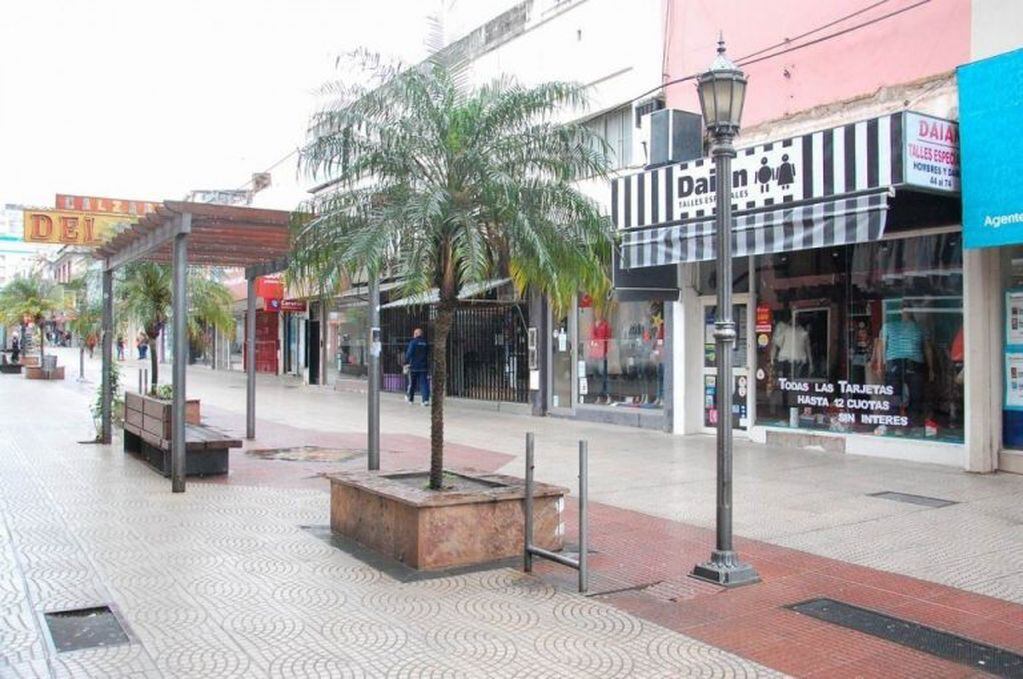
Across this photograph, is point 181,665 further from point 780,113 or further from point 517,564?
point 780,113

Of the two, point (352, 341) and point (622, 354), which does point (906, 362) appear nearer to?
point (622, 354)

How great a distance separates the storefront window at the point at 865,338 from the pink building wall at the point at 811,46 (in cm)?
216

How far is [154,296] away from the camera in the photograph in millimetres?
15359

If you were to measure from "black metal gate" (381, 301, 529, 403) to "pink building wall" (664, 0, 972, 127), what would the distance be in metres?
6.43

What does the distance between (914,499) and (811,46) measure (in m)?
6.55

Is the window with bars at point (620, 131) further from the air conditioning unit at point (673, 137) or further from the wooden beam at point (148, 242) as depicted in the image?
the wooden beam at point (148, 242)

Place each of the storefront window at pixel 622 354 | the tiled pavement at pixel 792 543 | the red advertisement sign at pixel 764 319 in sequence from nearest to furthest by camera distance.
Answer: the tiled pavement at pixel 792 543
the red advertisement sign at pixel 764 319
the storefront window at pixel 622 354

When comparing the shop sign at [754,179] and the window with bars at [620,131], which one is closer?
the shop sign at [754,179]

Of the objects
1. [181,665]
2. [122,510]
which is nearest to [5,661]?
[181,665]

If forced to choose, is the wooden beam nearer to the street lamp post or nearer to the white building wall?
the street lamp post

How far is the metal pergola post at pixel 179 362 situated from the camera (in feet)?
30.3

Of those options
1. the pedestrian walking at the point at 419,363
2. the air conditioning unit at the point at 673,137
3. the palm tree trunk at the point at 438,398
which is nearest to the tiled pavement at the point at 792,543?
the palm tree trunk at the point at 438,398

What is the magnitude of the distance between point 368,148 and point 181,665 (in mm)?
4086

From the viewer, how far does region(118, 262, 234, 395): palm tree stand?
15055 mm
